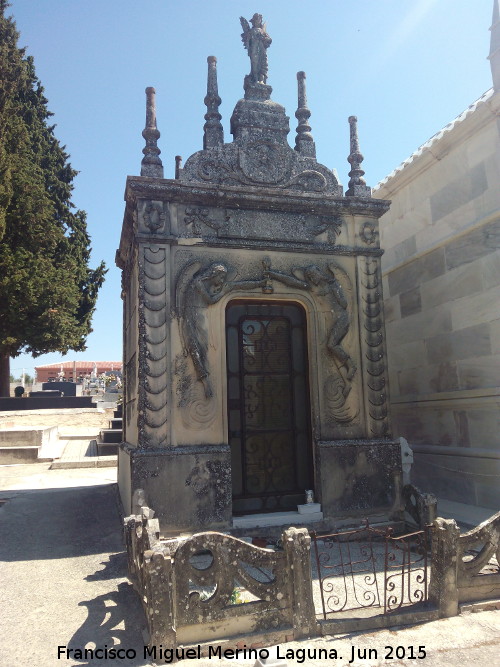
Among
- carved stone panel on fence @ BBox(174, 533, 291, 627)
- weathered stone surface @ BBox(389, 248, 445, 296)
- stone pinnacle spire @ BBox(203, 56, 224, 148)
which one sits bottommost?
carved stone panel on fence @ BBox(174, 533, 291, 627)

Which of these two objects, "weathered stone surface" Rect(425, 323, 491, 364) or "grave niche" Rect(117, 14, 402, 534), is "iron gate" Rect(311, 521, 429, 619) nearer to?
"grave niche" Rect(117, 14, 402, 534)

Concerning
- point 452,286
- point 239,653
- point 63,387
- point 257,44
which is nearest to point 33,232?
point 63,387

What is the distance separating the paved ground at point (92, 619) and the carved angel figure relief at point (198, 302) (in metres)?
2.56

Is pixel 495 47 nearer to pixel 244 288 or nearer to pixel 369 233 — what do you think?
pixel 369 233

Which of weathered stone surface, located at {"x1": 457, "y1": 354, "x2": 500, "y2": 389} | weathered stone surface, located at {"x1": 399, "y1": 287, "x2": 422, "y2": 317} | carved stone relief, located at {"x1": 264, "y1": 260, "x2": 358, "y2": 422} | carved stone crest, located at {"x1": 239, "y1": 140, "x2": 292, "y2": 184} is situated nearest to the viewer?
carved stone relief, located at {"x1": 264, "y1": 260, "x2": 358, "y2": 422}

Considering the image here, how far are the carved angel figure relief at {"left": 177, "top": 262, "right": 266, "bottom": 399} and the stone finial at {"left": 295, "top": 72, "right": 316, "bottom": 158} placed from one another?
2656 mm

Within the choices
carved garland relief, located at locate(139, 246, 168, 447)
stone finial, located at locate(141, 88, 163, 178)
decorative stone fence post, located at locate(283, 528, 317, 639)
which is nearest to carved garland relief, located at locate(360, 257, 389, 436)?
carved garland relief, located at locate(139, 246, 168, 447)

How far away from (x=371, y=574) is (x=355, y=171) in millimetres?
5916

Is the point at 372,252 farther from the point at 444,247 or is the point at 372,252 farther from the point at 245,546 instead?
the point at 245,546

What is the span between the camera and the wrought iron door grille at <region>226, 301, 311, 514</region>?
23.0ft

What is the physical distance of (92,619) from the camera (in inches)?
174

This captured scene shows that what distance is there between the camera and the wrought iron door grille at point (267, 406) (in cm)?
701

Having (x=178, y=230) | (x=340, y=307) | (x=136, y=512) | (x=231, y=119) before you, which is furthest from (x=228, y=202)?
(x=136, y=512)

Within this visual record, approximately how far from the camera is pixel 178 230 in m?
7.00
